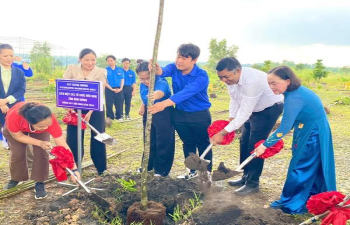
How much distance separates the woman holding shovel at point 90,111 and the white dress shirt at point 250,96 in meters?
1.70

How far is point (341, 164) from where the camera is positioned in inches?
221

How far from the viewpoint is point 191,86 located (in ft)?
12.9

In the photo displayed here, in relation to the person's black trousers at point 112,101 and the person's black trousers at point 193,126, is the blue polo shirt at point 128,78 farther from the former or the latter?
the person's black trousers at point 193,126

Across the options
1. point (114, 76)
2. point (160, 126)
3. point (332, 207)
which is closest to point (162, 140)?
point (160, 126)

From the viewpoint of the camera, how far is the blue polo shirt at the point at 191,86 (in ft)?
13.0

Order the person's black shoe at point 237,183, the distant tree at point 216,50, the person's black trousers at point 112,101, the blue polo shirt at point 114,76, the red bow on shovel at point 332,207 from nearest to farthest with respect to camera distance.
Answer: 1. the red bow on shovel at point 332,207
2. the person's black shoe at point 237,183
3. the blue polo shirt at point 114,76
4. the person's black trousers at point 112,101
5. the distant tree at point 216,50

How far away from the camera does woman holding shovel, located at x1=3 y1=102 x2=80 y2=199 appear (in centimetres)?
336

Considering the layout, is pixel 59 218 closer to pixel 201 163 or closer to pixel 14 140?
pixel 14 140

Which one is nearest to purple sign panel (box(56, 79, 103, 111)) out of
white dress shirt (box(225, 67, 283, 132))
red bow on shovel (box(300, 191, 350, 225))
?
white dress shirt (box(225, 67, 283, 132))

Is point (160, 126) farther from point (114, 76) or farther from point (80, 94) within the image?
point (114, 76)

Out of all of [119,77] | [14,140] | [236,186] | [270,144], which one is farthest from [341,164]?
[119,77]

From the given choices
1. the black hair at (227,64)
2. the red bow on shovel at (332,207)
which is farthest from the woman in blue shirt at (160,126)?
the red bow on shovel at (332,207)

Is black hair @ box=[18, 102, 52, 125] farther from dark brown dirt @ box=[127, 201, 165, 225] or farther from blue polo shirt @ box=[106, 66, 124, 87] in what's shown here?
blue polo shirt @ box=[106, 66, 124, 87]

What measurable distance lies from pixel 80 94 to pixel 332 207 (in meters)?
2.85
